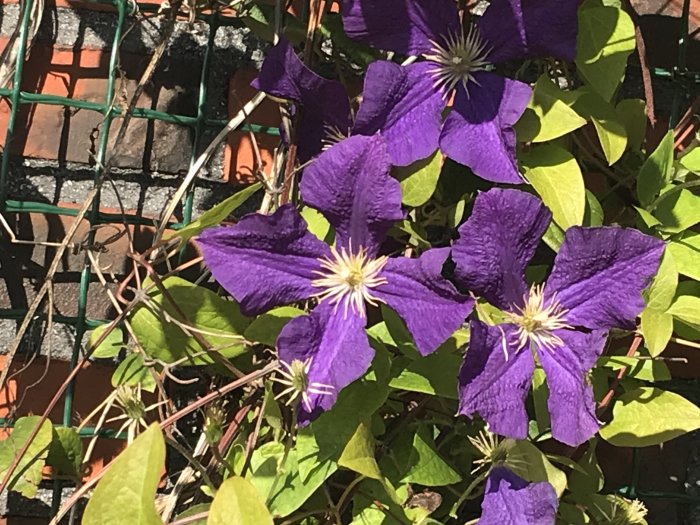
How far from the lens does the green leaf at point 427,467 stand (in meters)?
0.79

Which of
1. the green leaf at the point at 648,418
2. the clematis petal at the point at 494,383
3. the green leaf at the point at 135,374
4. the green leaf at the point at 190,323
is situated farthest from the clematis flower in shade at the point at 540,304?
the green leaf at the point at 135,374

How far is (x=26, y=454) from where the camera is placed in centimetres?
84

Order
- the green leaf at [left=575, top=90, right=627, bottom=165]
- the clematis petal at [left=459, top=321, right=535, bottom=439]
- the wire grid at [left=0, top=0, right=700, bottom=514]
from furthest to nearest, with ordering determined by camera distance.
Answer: the wire grid at [left=0, top=0, right=700, bottom=514], the green leaf at [left=575, top=90, right=627, bottom=165], the clematis petal at [left=459, top=321, right=535, bottom=439]

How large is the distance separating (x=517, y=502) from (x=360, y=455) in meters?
0.15

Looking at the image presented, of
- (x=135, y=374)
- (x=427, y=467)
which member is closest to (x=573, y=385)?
(x=427, y=467)

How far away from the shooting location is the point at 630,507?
2.64 ft

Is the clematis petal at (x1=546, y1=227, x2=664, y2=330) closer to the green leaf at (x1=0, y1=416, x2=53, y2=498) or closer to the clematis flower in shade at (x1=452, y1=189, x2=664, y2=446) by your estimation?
the clematis flower in shade at (x1=452, y1=189, x2=664, y2=446)

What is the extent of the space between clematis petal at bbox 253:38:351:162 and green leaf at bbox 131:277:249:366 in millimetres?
167

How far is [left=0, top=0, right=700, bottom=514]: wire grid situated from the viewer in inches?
35.5

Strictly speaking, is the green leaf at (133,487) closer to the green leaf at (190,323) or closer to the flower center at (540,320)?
the green leaf at (190,323)

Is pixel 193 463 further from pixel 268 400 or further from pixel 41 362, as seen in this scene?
pixel 41 362

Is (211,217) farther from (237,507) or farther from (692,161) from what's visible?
(692,161)

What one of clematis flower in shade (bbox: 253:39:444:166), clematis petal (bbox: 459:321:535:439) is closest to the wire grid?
clematis flower in shade (bbox: 253:39:444:166)

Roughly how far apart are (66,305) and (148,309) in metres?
0.22
